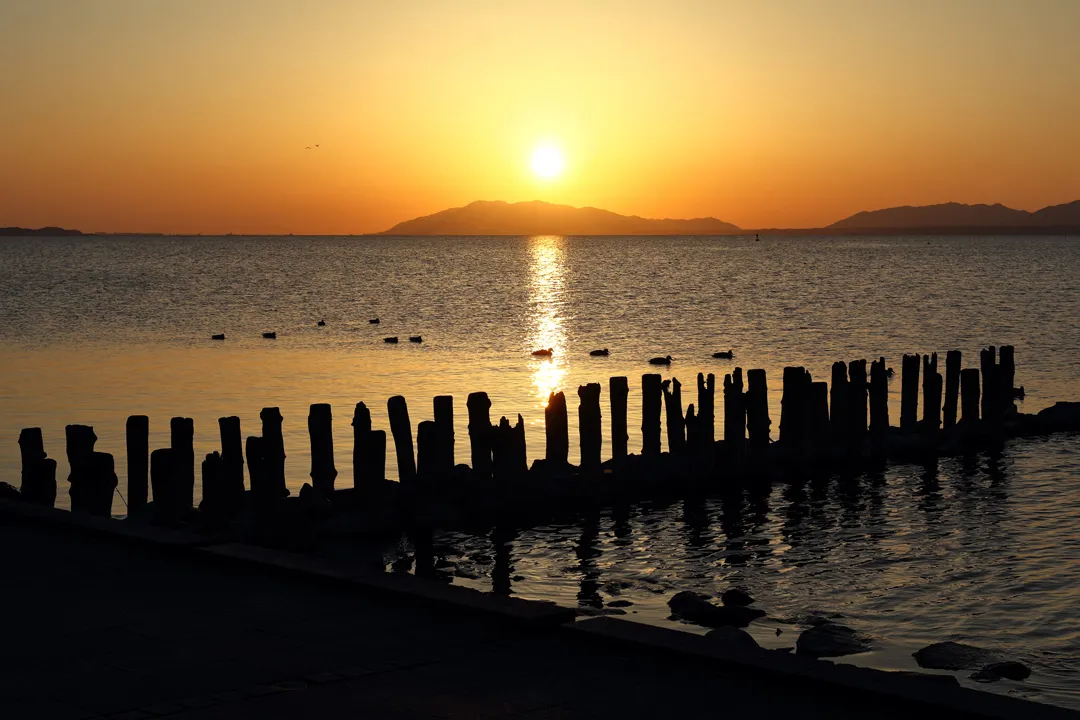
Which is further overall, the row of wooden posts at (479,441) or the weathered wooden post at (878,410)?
the weathered wooden post at (878,410)

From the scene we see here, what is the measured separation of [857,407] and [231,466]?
1198cm

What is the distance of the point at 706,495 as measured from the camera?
20.2 meters

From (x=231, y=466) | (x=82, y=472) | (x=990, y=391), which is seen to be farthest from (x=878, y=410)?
(x=82, y=472)

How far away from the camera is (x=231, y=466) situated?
1625 centimetres

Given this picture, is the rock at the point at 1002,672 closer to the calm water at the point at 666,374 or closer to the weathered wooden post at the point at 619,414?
the calm water at the point at 666,374

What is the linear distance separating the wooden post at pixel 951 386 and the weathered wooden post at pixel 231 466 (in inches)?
583

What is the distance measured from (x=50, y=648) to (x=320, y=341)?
46663 millimetres

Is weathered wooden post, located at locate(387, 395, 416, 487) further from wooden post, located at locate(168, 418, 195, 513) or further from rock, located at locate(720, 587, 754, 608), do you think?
rock, located at locate(720, 587, 754, 608)

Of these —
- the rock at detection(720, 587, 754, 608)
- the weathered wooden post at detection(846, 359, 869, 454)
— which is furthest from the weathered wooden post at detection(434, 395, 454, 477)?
the weathered wooden post at detection(846, 359, 869, 454)

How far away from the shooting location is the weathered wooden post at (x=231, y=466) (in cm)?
1593

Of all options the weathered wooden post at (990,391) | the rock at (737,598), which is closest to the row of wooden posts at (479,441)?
the weathered wooden post at (990,391)

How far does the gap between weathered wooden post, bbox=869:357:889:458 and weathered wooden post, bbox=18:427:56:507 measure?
14122mm

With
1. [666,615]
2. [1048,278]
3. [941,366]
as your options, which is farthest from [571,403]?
[1048,278]

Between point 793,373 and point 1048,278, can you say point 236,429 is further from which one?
A: point 1048,278
